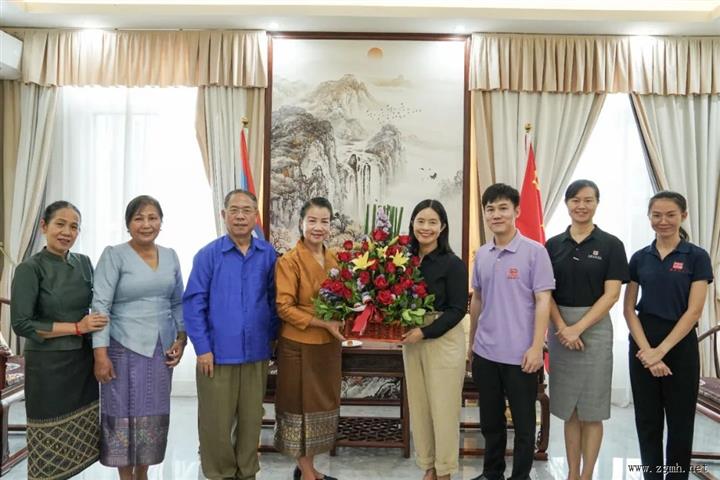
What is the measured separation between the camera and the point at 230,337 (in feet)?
8.10

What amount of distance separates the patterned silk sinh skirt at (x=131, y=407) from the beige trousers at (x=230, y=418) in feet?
0.68

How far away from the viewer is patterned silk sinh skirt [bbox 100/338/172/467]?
239cm

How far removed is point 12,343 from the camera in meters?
4.43

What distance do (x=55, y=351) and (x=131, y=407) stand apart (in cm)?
41

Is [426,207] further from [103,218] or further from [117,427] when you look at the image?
[103,218]

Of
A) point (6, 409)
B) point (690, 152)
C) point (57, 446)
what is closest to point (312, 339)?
point (57, 446)

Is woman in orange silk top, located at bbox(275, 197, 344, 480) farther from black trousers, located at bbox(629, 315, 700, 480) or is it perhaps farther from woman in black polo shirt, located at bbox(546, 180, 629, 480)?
black trousers, located at bbox(629, 315, 700, 480)

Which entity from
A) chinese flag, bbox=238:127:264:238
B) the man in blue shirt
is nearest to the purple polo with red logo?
the man in blue shirt

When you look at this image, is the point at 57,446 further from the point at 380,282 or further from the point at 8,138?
the point at 8,138

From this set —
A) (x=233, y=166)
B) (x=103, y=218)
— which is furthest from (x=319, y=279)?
(x=103, y=218)

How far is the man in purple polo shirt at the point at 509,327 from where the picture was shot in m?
2.47

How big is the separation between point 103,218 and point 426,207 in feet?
10.6

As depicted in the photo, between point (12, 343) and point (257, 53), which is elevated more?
point (257, 53)

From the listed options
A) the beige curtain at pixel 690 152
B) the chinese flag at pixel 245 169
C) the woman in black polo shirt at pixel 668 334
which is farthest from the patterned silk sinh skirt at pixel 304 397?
the beige curtain at pixel 690 152
